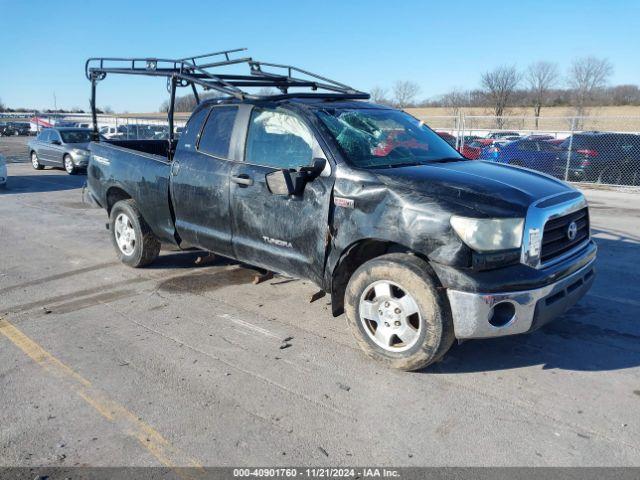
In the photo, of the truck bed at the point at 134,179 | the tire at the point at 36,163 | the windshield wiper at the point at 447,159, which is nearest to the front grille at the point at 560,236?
the windshield wiper at the point at 447,159

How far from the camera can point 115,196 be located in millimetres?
6883

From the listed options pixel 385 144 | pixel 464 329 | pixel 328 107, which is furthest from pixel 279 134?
pixel 464 329

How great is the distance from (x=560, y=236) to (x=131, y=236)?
4.82 m

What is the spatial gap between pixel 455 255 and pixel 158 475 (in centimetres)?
217

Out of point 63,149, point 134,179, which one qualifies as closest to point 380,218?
point 134,179

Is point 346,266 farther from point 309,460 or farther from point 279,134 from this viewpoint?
point 309,460

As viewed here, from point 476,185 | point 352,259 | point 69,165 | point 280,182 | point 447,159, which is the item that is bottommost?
point 69,165

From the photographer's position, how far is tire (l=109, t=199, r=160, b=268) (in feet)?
20.8

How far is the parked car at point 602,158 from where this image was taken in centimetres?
1513

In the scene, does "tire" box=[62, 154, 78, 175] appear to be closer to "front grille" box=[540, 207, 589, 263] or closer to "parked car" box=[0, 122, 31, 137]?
"front grille" box=[540, 207, 589, 263]

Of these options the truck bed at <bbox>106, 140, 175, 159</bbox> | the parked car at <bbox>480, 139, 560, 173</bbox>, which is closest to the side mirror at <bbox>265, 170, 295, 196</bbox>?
the truck bed at <bbox>106, 140, 175, 159</bbox>

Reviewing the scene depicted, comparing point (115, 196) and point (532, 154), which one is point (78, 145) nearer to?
point (115, 196)

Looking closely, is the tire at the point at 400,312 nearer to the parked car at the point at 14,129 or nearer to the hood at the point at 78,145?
the hood at the point at 78,145

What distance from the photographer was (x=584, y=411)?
3404 millimetres
